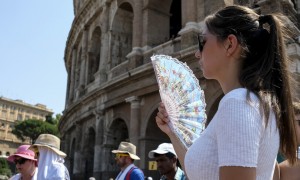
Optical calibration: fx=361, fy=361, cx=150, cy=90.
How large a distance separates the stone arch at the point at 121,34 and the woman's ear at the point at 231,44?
14.1 meters

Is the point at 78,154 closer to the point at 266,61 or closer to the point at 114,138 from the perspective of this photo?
the point at 114,138

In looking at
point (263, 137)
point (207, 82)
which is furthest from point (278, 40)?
point (207, 82)

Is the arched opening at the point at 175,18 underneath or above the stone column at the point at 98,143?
above

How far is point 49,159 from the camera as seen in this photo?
14.4 feet

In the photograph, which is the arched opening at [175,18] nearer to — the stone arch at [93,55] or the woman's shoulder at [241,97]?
the stone arch at [93,55]

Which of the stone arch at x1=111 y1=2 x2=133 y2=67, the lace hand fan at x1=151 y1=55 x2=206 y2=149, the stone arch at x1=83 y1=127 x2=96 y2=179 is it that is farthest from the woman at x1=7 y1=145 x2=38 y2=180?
the stone arch at x1=83 y1=127 x2=96 y2=179

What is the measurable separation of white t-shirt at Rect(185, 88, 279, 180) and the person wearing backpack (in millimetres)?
3519

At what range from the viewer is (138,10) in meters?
14.1

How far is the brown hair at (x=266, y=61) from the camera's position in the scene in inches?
51.6

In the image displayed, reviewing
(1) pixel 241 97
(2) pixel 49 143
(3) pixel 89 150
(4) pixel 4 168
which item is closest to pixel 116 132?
(3) pixel 89 150

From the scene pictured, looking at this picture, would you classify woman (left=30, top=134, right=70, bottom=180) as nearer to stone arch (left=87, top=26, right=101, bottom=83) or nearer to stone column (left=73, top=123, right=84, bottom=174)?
stone column (left=73, top=123, right=84, bottom=174)

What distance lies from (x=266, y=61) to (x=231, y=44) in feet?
0.48

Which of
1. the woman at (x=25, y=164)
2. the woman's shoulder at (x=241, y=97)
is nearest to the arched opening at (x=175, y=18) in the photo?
the woman at (x=25, y=164)

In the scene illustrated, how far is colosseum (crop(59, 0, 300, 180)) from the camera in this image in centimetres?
1113
